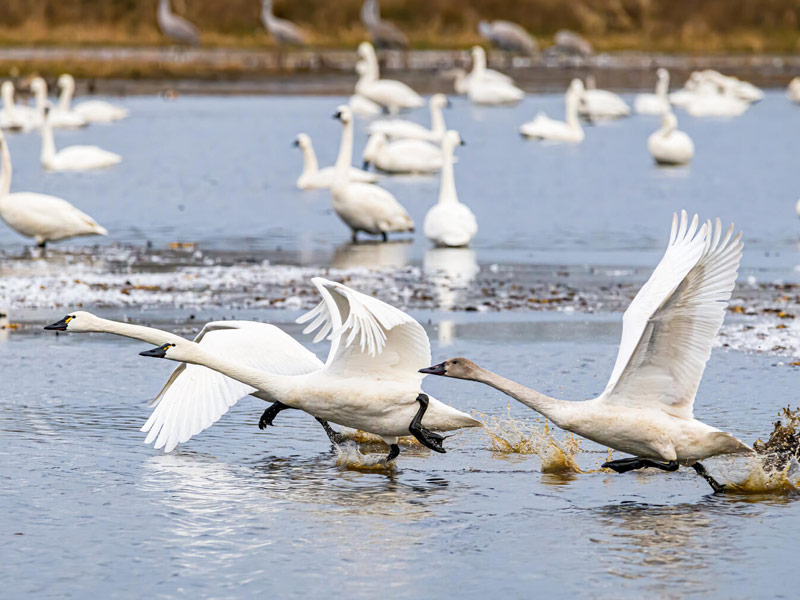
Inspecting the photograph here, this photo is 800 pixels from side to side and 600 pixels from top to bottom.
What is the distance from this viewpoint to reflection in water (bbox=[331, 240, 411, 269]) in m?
14.7

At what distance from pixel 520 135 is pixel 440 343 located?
68.1 ft

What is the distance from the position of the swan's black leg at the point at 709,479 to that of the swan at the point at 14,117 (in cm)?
2513

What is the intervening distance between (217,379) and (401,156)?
50.8ft

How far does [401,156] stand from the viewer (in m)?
23.6

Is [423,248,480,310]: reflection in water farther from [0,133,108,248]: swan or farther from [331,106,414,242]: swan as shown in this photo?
[0,133,108,248]: swan

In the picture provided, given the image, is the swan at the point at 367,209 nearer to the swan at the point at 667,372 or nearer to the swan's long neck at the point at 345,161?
the swan's long neck at the point at 345,161

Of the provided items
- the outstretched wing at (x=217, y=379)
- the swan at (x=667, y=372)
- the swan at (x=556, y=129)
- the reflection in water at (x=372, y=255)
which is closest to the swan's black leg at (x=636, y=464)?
the swan at (x=667, y=372)

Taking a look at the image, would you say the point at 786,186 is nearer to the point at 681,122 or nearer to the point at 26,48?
the point at 681,122

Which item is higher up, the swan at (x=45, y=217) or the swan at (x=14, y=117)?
the swan at (x=14, y=117)

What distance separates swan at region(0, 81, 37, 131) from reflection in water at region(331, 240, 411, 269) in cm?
1589

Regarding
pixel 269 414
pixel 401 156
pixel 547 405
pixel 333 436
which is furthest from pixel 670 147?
pixel 547 405

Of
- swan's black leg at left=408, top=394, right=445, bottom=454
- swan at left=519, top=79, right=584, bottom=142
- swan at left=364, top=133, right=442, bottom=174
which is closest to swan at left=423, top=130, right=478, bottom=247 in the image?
swan at left=364, top=133, right=442, bottom=174

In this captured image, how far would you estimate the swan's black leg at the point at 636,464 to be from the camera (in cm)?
718

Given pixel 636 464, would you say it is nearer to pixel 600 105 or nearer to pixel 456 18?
pixel 600 105
